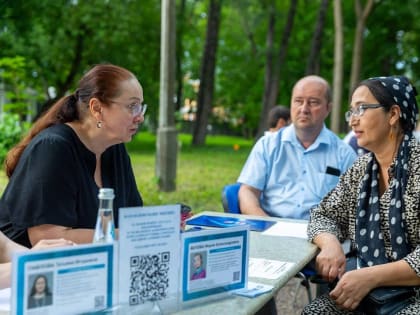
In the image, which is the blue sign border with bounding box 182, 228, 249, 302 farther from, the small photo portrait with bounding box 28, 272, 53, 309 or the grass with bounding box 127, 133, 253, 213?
the grass with bounding box 127, 133, 253, 213

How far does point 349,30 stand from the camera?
26953 millimetres

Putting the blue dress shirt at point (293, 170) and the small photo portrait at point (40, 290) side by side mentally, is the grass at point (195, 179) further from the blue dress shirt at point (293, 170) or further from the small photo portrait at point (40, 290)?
the small photo portrait at point (40, 290)

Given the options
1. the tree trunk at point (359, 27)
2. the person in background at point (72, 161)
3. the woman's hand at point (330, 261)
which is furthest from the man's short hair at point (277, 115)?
the tree trunk at point (359, 27)

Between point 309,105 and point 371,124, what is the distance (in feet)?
5.19

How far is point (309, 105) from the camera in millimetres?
4047

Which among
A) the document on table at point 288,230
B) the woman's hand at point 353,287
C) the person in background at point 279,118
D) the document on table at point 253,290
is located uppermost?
the person in background at point 279,118

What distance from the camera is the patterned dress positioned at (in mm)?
2291

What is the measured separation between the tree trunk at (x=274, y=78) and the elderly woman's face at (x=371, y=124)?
1921 centimetres

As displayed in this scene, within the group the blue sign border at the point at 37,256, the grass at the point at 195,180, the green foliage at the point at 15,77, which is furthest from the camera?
the green foliage at the point at 15,77

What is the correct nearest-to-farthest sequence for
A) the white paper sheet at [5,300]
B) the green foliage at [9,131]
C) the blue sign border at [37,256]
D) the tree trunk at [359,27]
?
1. the blue sign border at [37,256]
2. the white paper sheet at [5,300]
3. the green foliage at [9,131]
4. the tree trunk at [359,27]

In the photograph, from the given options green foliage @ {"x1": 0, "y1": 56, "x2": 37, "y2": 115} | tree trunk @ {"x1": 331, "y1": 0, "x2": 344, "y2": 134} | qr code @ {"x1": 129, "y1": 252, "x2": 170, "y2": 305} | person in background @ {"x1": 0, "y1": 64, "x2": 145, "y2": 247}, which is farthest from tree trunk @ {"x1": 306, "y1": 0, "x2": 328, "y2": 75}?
qr code @ {"x1": 129, "y1": 252, "x2": 170, "y2": 305}

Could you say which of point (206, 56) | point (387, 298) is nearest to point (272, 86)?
point (206, 56)

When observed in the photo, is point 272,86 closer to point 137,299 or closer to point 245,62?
point 245,62

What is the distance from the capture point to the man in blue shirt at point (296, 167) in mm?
3795
